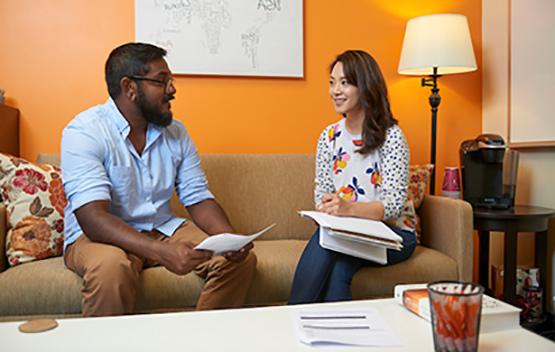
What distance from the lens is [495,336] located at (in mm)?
1041

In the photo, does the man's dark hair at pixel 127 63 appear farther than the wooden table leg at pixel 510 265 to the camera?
No

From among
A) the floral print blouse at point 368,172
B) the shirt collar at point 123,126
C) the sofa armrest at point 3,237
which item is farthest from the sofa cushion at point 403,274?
the sofa armrest at point 3,237

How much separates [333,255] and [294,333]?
70 centimetres

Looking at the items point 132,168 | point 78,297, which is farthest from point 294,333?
point 132,168

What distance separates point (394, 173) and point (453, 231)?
34 cm

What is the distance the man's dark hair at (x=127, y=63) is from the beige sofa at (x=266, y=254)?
550 millimetres

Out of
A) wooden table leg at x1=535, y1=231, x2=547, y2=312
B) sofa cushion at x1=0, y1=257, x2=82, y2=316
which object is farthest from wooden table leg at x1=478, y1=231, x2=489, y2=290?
sofa cushion at x1=0, y1=257, x2=82, y2=316

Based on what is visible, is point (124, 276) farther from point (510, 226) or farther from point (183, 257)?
point (510, 226)

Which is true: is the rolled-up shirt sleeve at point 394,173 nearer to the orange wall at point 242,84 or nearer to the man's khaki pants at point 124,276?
the man's khaki pants at point 124,276

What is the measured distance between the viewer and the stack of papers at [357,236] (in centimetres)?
157

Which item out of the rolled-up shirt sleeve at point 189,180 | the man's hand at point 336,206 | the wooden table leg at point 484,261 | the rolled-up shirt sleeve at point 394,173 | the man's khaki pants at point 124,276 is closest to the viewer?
the man's khaki pants at point 124,276

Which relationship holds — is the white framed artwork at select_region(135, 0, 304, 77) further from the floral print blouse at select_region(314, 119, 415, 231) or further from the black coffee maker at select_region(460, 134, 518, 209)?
the black coffee maker at select_region(460, 134, 518, 209)

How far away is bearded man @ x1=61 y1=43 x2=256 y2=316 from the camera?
1.58 metres

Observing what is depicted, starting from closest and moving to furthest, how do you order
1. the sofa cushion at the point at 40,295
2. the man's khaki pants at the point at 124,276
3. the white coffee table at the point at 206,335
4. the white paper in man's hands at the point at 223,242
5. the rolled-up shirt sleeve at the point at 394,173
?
the white coffee table at the point at 206,335, the white paper in man's hands at the point at 223,242, the man's khaki pants at the point at 124,276, the sofa cushion at the point at 40,295, the rolled-up shirt sleeve at the point at 394,173
